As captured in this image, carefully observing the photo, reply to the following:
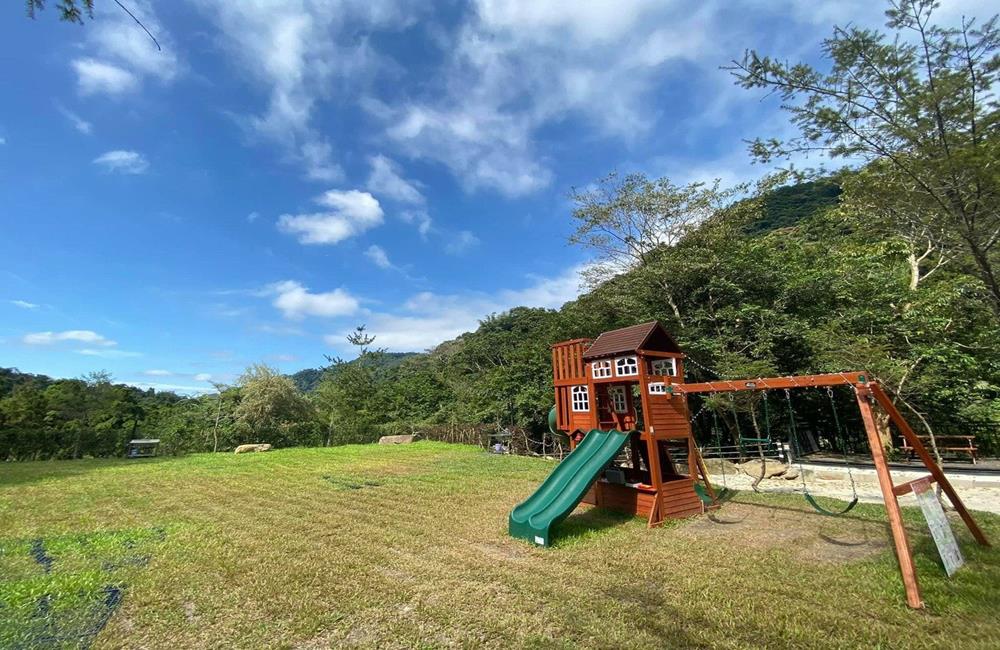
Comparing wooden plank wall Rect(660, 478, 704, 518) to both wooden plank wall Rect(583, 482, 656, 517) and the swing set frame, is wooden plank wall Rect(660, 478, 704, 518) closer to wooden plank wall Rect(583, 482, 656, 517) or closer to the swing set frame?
wooden plank wall Rect(583, 482, 656, 517)

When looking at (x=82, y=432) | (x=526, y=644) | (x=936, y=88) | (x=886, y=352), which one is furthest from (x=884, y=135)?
(x=82, y=432)

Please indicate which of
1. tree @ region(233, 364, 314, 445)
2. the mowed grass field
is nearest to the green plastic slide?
Answer: the mowed grass field

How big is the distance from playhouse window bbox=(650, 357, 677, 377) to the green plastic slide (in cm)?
129

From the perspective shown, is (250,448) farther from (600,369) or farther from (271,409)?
(600,369)

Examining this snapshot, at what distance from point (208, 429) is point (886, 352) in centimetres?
2715

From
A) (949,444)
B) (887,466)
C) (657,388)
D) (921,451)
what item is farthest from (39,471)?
(949,444)

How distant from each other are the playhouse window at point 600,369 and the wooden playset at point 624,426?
17mm

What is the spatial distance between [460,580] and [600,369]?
13.7 feet

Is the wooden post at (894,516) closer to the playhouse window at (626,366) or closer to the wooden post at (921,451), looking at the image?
the wooden post at (921,451)

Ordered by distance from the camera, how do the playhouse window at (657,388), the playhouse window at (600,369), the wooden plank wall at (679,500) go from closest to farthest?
1. the wooden plank wall at (679,500)
2. the playhouse window at (657,388)
3. the playhouse window at (600,369)

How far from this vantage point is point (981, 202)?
3748 millimetres

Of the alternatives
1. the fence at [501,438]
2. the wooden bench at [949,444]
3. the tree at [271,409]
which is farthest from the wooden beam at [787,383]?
the tree at [271,409]

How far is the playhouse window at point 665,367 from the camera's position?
7430 mm

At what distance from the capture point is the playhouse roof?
7090 mm
